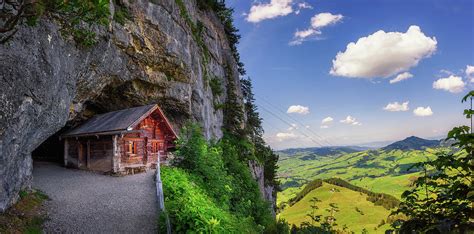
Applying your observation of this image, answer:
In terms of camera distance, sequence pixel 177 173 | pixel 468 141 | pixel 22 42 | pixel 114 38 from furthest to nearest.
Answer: pixel 114 38
pixel 177 173
pixel 22 42
pixel 468 141

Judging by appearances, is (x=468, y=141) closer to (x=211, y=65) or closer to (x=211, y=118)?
(x=211, y=118)

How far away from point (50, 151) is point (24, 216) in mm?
21767

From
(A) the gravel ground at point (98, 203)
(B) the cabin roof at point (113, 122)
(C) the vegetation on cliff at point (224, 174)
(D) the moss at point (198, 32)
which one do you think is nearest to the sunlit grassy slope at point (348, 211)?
(C) the vegetation on cliff at point (224, 174)

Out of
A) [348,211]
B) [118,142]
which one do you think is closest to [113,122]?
[118,142]

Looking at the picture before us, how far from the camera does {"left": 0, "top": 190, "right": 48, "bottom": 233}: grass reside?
10.3m

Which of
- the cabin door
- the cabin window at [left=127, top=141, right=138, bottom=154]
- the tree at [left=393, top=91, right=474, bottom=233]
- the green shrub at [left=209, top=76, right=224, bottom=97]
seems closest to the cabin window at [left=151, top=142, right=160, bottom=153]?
the cabin window at [left=127, top=141, right=138, bottom=154]

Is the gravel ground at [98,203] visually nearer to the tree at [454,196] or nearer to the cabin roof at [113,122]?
the cabin roof at [113,122]

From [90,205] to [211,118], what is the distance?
78.4 ft

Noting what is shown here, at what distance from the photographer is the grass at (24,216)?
1028cm

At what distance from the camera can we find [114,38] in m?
22.0

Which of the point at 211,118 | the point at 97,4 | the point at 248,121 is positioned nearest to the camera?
the point at 97,4

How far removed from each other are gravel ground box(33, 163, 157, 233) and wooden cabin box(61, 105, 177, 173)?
2148mm

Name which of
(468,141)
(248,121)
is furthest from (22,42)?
(248,121)

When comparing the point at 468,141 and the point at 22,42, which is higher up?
the point at 22,42
